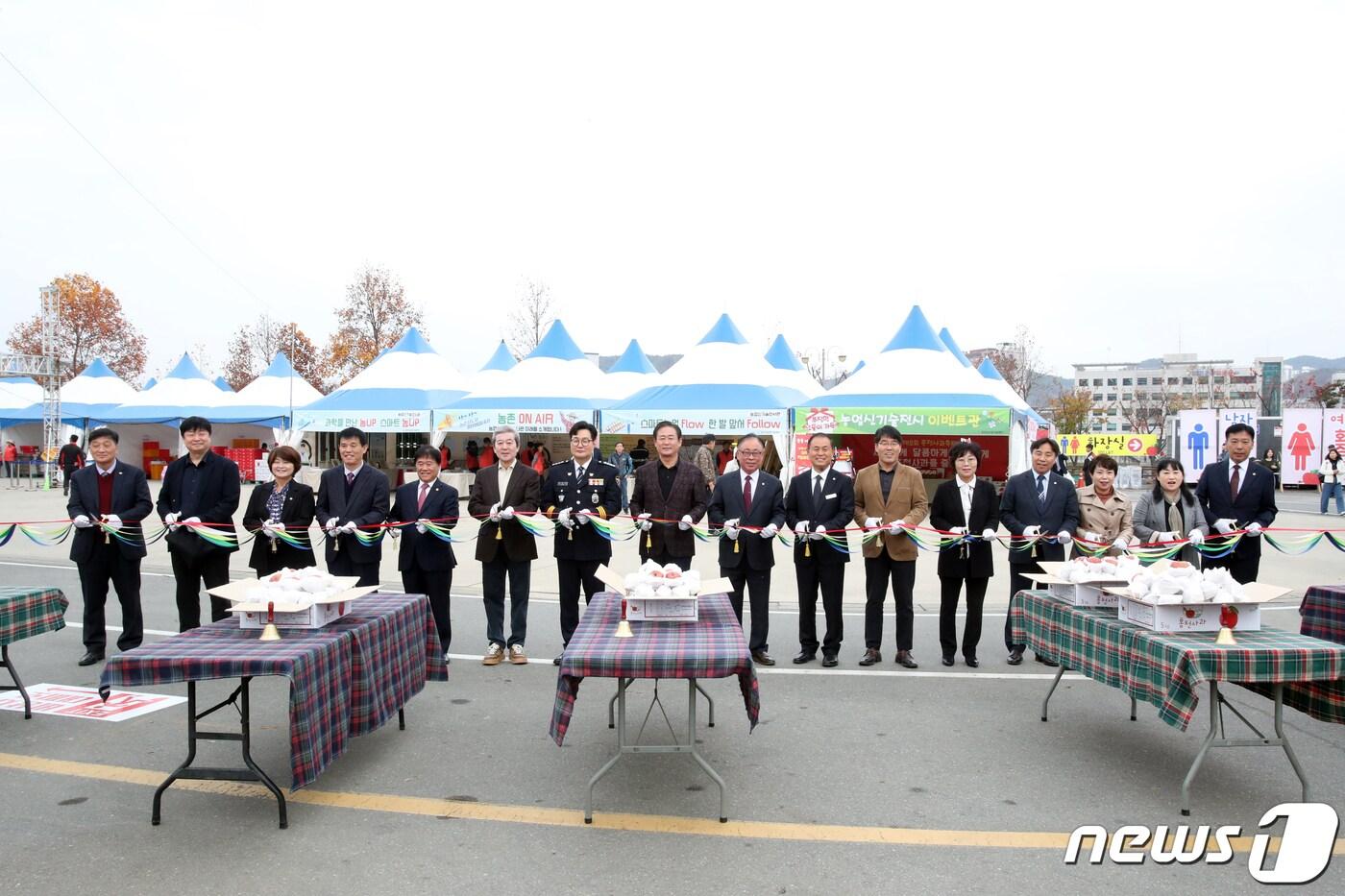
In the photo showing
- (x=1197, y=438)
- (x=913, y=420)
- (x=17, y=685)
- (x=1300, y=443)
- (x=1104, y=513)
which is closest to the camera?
(x=17, y=685)

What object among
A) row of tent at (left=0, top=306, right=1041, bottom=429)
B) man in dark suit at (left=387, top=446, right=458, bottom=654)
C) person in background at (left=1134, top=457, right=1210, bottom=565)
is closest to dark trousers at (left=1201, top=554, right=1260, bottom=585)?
person in background at (left=1134, top=457, right=1210, bottom=565)

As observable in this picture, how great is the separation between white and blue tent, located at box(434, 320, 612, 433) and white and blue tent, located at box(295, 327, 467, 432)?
0.73m

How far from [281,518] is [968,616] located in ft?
17.8

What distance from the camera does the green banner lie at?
58.3 ft

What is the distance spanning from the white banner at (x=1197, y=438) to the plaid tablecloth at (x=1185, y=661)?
87.5 feet

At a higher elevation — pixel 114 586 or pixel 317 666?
pixel 317 666

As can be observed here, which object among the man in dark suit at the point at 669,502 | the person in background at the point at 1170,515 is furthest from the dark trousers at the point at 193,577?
the person in background at the point at 1170,515

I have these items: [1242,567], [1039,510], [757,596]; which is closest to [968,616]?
[1039,510]

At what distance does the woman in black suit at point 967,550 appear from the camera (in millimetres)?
6824

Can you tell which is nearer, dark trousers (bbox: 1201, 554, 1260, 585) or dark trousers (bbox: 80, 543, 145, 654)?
dark trousers (bbox: 80, 543, 145, 654)

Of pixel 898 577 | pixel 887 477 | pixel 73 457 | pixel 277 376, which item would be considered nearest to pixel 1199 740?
pixel 898 577

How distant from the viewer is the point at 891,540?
22.3 feet

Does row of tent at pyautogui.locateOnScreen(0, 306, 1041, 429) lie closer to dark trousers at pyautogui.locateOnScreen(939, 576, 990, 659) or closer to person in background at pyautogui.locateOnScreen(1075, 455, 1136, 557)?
person in background at pyautogui.locateOnScreen(1075, 455, 1136, 557)

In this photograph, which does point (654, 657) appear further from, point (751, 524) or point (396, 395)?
point (396, 395)
